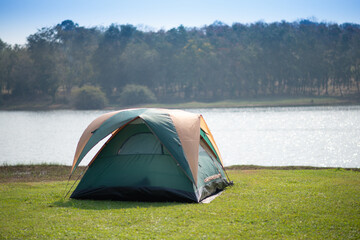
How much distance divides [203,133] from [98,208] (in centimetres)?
390

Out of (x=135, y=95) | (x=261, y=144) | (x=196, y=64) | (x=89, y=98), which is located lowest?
(x=261, y=144)

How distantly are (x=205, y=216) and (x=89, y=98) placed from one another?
266ft

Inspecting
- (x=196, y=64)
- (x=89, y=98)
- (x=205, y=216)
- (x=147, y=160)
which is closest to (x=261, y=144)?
(x=147, y=160)

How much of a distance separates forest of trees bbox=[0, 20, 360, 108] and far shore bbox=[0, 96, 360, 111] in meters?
2.06

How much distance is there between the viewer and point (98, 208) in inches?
387

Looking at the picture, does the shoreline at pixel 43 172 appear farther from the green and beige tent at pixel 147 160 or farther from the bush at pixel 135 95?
the bush at pixel 135 95

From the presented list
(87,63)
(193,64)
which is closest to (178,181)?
(193,64)

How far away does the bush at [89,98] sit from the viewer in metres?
87.5

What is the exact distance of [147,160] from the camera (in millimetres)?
11016

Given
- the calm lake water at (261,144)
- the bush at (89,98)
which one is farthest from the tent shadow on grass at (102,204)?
the bush at (89,98)

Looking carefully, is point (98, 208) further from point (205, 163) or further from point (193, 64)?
point (193, 64)

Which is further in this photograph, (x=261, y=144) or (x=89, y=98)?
(x=89, y=98)

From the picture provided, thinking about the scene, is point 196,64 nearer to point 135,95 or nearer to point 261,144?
point 135,95

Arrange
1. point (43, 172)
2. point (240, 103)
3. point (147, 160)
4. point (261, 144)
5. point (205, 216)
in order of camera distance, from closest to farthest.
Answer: point (205, 216), point (147, 160), point (43, 172), point (261, 144), point (240, 103)
